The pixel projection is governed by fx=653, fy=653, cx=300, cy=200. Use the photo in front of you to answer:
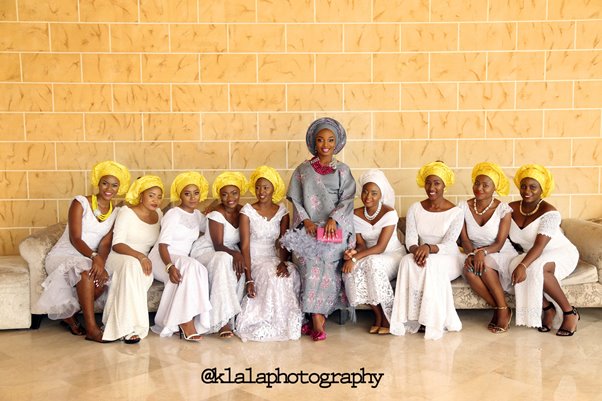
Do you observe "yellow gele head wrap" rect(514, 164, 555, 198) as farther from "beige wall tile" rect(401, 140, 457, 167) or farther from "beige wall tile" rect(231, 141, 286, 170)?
"beige wall tile" rect(231, 141, 286, 170)

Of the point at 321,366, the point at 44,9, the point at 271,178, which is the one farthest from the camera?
the point at 44,9

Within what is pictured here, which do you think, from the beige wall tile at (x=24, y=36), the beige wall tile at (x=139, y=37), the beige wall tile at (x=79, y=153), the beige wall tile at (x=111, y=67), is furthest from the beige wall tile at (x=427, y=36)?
the beige wall tile at (x=24, y=36)

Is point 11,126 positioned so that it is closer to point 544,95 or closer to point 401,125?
point 401,125

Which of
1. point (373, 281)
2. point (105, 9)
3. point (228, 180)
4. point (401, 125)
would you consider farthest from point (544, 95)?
point (105, 9)

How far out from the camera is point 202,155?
5496 mm

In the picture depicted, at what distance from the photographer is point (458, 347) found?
4172mm

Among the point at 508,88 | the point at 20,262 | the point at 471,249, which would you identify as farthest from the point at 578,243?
the point at 20,262

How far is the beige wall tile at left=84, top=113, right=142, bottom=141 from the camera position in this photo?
5422 mm

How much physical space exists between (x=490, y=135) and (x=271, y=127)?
1.86 metres

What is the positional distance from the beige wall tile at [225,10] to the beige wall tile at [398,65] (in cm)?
113

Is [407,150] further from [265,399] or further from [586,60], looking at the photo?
[265,399]

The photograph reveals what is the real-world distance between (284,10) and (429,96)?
55.4 inches

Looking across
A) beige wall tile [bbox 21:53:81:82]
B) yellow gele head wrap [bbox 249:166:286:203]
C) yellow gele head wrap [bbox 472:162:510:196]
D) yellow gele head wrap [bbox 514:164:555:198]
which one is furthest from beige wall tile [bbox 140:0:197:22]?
yellow gele head wrap [bbox 514:164:555:198]

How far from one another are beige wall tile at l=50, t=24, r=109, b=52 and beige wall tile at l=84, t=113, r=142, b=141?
1.86 ft
